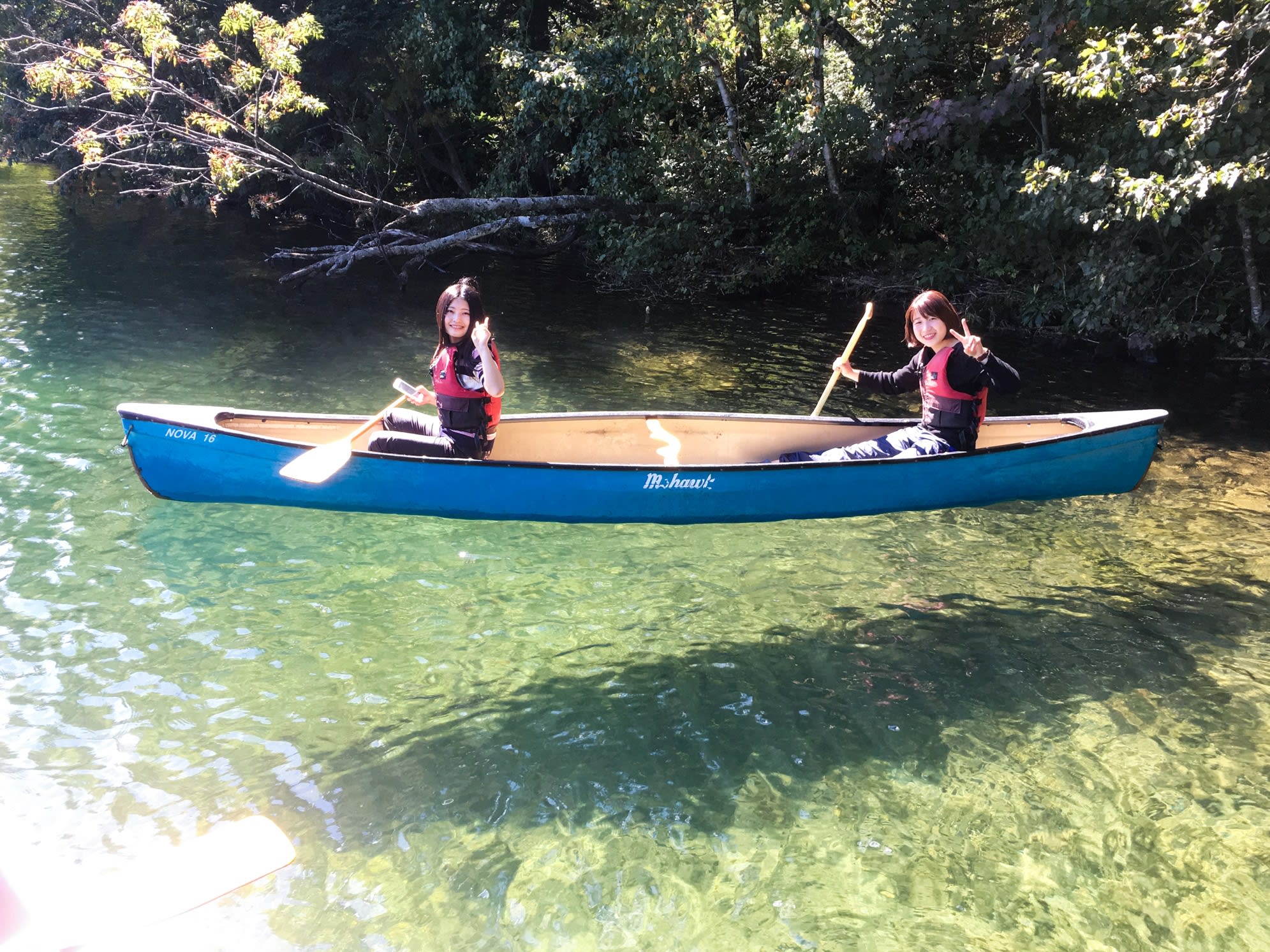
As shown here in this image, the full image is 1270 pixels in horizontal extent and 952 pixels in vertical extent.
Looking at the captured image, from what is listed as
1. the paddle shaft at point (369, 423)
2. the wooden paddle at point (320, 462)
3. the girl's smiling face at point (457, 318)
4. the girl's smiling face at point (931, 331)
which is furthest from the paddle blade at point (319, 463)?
the girl's smiling face at point (931, 331)

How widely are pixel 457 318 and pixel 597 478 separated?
124 centimetres

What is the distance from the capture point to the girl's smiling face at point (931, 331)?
537cm

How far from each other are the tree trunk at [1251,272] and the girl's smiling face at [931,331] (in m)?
5.54

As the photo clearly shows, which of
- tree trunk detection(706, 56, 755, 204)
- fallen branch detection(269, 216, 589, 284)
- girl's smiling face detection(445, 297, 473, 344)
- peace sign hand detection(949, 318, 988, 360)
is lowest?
peace sign hand detection(949, 318, 988, 360)


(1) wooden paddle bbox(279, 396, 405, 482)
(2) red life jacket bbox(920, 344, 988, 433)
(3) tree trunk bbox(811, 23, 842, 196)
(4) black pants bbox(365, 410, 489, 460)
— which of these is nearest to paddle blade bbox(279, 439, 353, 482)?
(1) wooden paddle bbox(279, 396, 405, 482)

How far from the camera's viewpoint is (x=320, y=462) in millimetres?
5043

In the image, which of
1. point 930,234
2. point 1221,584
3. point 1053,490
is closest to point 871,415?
→ point 1053,490

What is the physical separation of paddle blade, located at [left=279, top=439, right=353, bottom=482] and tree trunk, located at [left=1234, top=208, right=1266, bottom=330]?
885 centimetres

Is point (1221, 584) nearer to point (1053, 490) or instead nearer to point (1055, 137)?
point (1053, 490)

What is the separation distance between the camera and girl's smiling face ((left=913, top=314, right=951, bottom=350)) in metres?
5.37

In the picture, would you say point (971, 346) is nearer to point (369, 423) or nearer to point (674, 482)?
point (674, 482)

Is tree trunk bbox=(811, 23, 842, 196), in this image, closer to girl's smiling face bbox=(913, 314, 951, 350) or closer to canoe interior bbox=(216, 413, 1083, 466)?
canoe interior bbox=(216, 413, 1083, 466)

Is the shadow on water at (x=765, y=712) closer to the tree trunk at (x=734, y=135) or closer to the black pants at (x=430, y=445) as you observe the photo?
the black pants at (x=430, y=445)

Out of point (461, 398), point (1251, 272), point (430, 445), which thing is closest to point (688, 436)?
point (461, 398)
